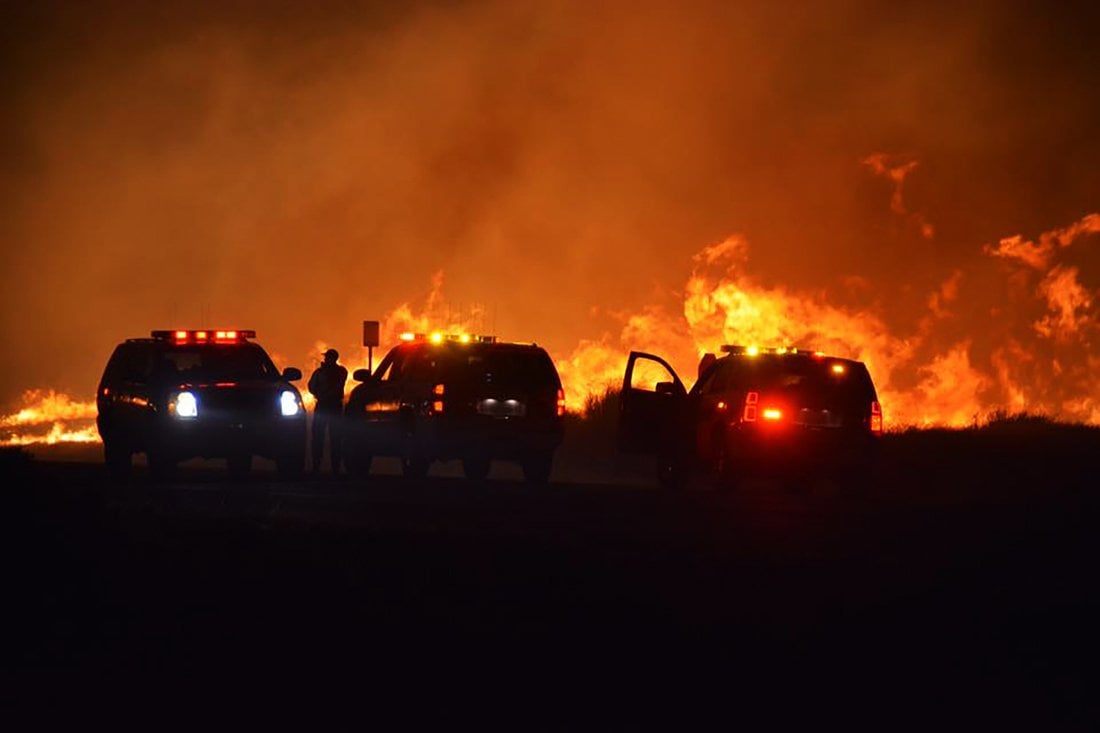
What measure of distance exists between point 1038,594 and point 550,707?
5.32 meters

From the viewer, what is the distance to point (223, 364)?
95.7 ft

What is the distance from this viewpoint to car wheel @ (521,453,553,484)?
2808 cm

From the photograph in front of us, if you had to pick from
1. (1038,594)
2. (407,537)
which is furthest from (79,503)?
(1038,594)

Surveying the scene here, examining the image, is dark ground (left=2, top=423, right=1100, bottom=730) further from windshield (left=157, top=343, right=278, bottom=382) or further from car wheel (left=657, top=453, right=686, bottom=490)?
windshield (left=157, top=343, right=278, bottom=382)

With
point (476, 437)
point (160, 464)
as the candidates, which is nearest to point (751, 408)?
point (476, 437)

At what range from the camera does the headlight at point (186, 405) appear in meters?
28.1

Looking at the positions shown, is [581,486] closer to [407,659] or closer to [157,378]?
[157,378]

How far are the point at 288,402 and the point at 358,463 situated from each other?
1768 millimetres

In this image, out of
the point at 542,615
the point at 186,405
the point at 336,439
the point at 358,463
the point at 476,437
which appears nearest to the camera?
the point at 542,615

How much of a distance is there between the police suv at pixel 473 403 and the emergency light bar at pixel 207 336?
1.97 meters

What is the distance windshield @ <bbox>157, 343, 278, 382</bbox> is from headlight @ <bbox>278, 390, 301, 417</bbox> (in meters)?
0.49

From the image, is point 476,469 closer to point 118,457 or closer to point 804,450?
point 118,457

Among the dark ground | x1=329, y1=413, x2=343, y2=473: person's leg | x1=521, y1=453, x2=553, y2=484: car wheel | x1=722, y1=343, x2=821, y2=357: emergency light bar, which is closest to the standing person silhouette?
x1=329, y1=413, x2=343, y2=473: person's leg

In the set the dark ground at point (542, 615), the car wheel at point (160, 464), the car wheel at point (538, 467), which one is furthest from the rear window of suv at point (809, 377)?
the car wheel at point (160, 464)
